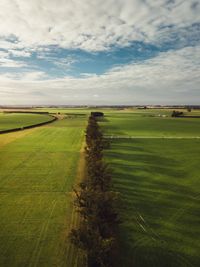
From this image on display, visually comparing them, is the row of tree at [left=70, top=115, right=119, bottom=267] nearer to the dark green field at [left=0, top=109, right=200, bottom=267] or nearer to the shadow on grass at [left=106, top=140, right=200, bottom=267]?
the dark green field at [left=0, top=109, right=200, bottom=267]

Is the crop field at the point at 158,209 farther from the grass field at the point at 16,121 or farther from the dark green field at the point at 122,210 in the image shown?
the grass field at the point at 16,121

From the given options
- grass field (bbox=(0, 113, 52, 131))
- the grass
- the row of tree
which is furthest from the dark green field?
grass field (bbox=(0, 113, 52, 131))

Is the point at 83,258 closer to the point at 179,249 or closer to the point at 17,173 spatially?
the point at 179,249

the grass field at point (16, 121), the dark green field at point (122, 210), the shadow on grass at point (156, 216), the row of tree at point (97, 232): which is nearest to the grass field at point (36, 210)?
the dark green field at point (122, 210)

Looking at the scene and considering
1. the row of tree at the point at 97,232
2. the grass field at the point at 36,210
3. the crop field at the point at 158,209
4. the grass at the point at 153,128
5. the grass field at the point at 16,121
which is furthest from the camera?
the grass field at the point at 16,121

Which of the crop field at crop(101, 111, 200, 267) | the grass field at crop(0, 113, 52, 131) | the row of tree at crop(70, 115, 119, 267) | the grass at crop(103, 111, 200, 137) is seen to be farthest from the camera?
the grass field at crop(0, 113, 52, 131)

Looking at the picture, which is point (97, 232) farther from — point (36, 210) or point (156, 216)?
point (36, 210)

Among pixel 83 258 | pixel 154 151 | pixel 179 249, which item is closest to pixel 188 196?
pixel 179 249

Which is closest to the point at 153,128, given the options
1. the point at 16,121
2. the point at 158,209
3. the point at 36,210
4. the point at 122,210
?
the point at 16,121
